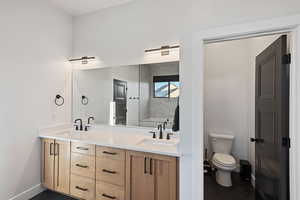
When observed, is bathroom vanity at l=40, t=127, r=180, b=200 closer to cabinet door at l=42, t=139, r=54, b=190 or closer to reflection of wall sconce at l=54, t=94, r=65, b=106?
cabinet door at l=42, t=139, r=54, b=190

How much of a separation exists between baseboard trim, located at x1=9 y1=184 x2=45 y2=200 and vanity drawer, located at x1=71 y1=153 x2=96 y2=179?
2.39 feet

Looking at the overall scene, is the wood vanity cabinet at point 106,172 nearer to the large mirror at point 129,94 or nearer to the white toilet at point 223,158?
the large mirror at point 129,94

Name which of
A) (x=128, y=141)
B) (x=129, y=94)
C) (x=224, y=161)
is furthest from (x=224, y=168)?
(x=129, y=94)

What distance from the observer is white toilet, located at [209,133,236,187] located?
2.51 m

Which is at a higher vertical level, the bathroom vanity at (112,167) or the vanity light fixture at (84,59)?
the vanity light fixture at (84,59)

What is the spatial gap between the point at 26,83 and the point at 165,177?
222 cm

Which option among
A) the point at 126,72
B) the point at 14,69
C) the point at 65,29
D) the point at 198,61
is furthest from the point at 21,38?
the point at 198,61

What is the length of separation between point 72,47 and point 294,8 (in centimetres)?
310

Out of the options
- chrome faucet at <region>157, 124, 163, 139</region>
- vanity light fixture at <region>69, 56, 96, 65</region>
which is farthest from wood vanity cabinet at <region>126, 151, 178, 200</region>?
vanity light fixture at <region>69, 56, 96, 65</region>

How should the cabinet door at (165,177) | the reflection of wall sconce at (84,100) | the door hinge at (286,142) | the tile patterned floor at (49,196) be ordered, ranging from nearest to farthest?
the door hinge at (286,142) < the cabinet door at (165,177) < the tile patterned floor at (49,196) < the reflection of wall sconce at (84,100)

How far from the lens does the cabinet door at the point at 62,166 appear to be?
223cm

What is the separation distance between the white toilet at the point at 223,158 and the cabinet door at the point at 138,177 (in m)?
1.38

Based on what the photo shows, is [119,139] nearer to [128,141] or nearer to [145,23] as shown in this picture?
[128,141]

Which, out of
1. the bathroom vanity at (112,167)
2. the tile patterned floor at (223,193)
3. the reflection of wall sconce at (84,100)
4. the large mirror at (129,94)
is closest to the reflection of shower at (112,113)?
the large mirror at (129,94)
